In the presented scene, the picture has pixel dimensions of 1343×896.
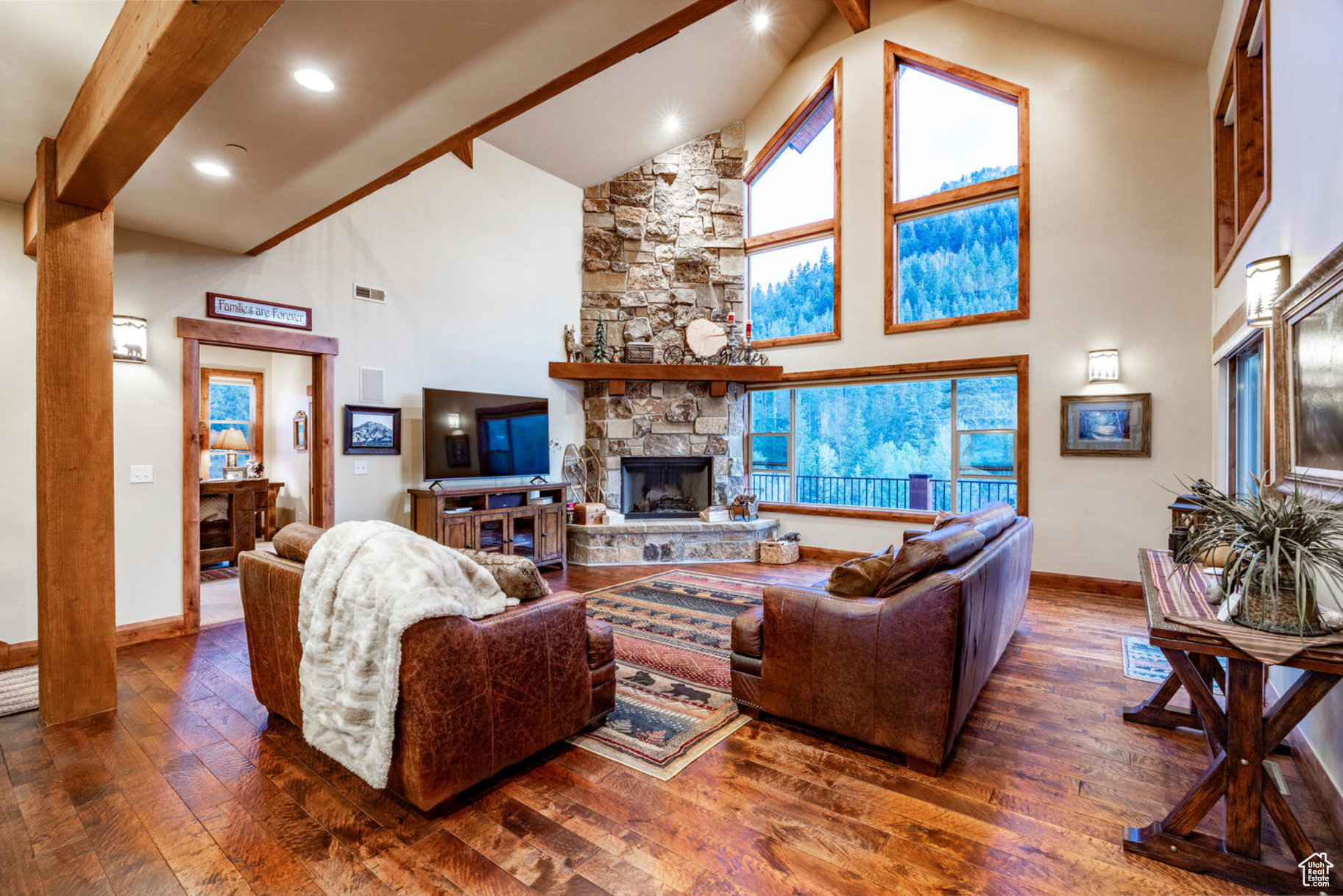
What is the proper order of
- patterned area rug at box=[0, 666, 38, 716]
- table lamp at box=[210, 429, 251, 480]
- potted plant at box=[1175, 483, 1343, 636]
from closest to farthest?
potted plant at box=[1175, 483, 1343, 636] < patterned area rug at box=[0, 666, 38, 716] < table lamp at box=[210, 429, 251, 480]

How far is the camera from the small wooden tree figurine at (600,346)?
6.34 meters

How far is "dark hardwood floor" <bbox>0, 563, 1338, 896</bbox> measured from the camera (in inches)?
65.5

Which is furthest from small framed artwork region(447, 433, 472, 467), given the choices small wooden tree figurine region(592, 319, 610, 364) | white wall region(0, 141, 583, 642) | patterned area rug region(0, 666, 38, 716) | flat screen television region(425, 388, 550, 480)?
patterned area rug region(0, 666, 38, 716)

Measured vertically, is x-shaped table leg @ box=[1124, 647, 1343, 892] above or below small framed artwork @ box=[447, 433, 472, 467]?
below

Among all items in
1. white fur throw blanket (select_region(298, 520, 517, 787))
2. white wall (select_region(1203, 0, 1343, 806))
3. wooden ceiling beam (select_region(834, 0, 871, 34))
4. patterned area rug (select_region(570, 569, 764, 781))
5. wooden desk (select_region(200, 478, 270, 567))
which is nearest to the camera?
white fur throw blanket (select_region(298, 520, 517, 787))

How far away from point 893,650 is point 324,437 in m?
4.26

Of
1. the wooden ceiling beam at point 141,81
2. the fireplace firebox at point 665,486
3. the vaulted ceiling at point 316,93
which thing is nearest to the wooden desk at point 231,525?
the vaulted ceiling at point 316,93

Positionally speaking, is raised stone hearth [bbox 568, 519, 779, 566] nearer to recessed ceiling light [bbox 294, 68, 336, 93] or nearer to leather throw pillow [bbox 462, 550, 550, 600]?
leather throw pillow [bbox 462, 550, 550, 600]

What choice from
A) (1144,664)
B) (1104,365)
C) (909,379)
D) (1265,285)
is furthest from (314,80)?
(1104,365)

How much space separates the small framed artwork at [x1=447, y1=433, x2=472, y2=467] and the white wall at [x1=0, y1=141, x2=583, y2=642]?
1.04ft

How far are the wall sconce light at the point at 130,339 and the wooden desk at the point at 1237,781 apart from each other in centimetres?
520

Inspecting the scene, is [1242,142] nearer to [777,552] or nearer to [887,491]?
[887,491]

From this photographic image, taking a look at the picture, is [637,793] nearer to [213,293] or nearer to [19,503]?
[19,503]

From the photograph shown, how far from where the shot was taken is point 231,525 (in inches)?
217
